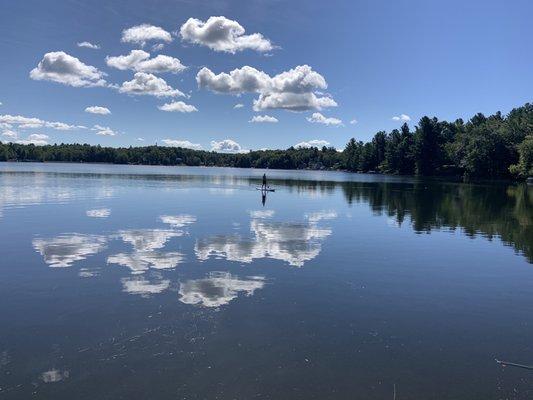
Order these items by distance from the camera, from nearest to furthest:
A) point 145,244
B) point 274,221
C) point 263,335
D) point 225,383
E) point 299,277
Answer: point 225,383, point 263,335, point 299,277, point 145,244, point 274,221

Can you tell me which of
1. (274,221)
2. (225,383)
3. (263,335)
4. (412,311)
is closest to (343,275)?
(412,311)

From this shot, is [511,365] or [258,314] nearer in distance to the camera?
[511,365]

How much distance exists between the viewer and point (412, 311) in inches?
575

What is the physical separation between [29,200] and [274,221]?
25.7m

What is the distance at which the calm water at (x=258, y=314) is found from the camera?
9.73m

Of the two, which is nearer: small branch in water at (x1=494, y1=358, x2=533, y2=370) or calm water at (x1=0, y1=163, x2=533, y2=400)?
calm water at (x1=0, y1=163, x2=533, y2=400)

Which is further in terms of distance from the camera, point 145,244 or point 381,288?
point 145,244

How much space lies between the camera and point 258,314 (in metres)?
13.7

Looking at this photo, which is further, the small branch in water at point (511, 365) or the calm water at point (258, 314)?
the small branch in water at point (511, 365)

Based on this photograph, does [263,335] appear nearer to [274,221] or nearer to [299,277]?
[299,277]

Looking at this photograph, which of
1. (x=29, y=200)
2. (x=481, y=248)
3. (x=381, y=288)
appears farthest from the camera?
(x=29, y=200)

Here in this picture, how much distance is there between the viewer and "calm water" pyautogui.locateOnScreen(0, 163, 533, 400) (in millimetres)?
9734

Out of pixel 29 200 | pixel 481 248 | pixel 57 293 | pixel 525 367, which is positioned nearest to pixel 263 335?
pixel 525 367

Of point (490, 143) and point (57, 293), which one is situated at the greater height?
point (490, 143)
